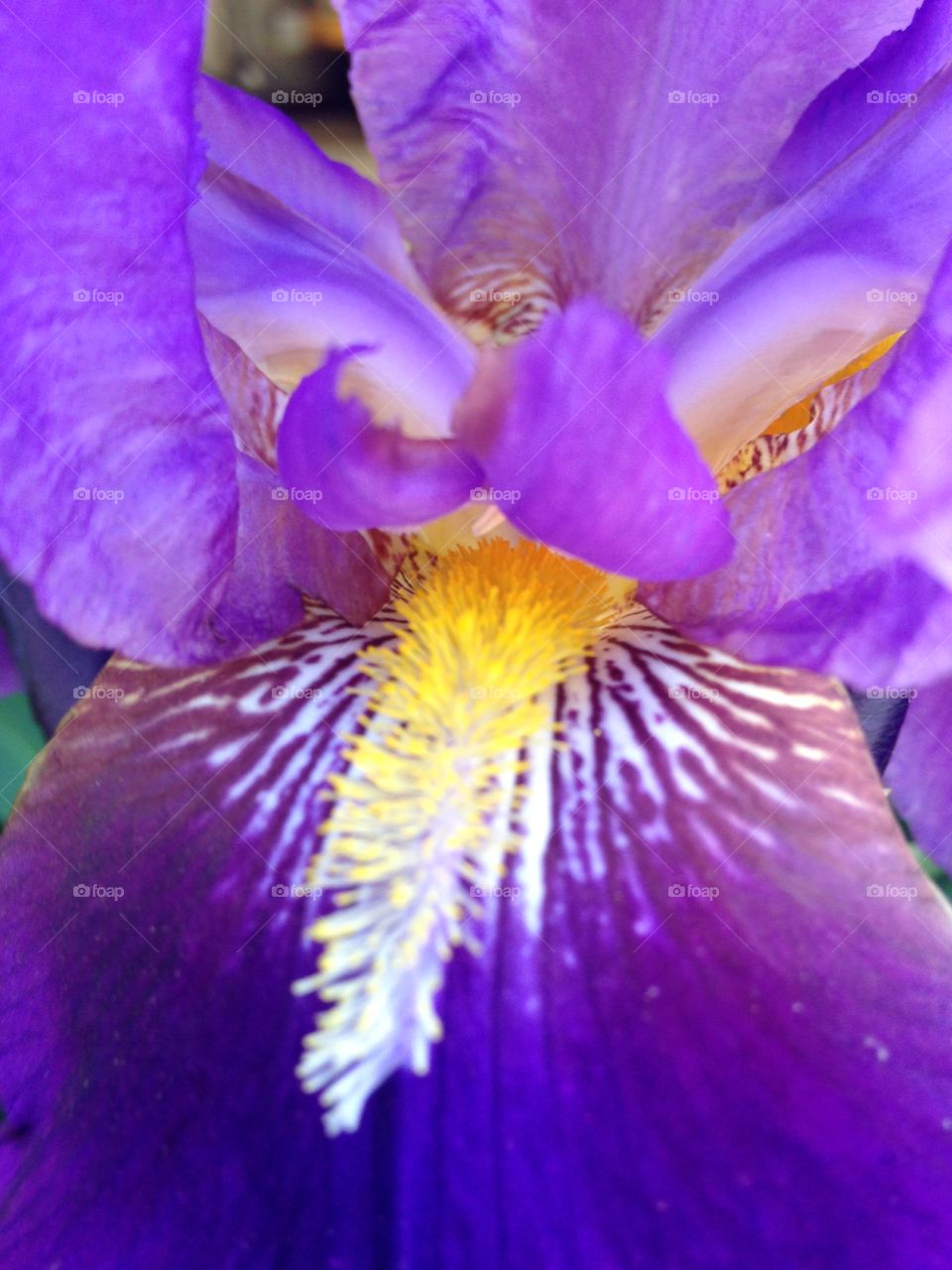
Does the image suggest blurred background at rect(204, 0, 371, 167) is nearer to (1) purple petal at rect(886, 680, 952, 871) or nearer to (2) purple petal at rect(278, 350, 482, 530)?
(2) purple petal at rect(278, 350, 482, 530)

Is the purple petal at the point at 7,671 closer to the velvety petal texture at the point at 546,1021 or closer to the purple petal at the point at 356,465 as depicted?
the velvety petal texture at the point at 546,1021

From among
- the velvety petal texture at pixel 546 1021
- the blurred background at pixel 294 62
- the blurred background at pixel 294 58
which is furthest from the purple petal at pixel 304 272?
the blurred background at pixel 294 58

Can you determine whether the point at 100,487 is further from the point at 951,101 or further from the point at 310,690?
the point at 951,101

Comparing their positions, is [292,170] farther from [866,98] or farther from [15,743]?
[15,743]

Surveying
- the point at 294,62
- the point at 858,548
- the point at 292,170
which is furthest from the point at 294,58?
the point at 858,548

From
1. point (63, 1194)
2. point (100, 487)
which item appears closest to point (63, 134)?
point (100, 487)

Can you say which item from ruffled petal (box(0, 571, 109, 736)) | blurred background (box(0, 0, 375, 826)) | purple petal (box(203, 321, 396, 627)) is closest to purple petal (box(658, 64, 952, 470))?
purple petal (box(203, 321, 396, 627))

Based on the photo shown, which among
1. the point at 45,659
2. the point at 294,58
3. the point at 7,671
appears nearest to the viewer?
the point at 45,659
